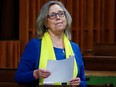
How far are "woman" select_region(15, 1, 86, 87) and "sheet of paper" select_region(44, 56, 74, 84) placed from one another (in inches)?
2.3

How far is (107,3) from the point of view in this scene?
7.97 meters

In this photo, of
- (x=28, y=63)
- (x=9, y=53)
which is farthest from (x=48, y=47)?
(x=9, y=53)

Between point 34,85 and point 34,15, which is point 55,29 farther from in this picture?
point 34,15

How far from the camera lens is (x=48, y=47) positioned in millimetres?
2396

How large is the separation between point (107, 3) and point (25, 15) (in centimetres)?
203

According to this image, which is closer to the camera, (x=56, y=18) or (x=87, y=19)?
(x=56, y=18)

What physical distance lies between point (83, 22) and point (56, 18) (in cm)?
559

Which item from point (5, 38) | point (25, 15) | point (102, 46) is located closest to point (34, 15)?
Result: point (25, 15)

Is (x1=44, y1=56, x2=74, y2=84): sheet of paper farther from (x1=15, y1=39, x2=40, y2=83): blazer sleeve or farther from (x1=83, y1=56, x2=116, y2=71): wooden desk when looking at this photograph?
(x1=83, y1=56, x2=116, y2=71): wooden desk

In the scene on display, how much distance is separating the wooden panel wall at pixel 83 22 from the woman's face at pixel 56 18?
548 cm

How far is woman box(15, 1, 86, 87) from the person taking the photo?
2328 mm

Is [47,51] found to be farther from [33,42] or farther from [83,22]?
[83,22]

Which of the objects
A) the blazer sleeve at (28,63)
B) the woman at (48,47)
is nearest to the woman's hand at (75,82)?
the woman at (48,47)

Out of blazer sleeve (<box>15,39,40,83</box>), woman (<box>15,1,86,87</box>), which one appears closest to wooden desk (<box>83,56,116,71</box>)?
woman (<box>15,1,86,87</box>)
